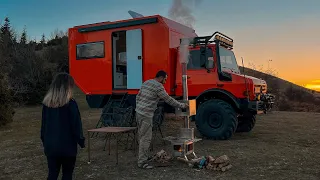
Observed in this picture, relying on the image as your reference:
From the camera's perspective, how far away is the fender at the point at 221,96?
29.3ft

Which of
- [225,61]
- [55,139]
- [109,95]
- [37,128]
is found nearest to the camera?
[55,139]

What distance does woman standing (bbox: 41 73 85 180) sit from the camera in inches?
155

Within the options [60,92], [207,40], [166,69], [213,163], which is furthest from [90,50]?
[60,92]

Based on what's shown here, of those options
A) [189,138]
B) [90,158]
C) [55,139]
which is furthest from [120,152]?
[55,139]

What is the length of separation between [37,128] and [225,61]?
25.4 ft

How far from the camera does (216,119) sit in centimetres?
891

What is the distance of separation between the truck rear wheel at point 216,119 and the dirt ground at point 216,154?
270 mm

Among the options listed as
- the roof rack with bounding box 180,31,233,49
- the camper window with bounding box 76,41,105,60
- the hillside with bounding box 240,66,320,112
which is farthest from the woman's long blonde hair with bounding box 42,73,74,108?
the hillside with bounding box 240,66,320,112

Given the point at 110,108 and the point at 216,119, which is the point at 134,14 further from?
the point at 216,119

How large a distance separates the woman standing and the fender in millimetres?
5637

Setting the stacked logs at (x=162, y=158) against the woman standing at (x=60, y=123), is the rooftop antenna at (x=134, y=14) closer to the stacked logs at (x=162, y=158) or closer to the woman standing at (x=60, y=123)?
the stacked logs at (x=162, y=158)

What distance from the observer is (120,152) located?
7.79 m

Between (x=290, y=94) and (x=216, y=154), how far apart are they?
18.4 metres

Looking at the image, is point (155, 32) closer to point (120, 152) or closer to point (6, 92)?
point (120, 152)
